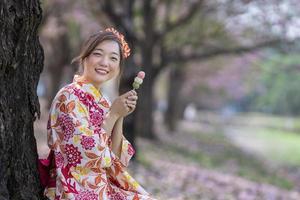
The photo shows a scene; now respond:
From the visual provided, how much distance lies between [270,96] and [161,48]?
43144mm

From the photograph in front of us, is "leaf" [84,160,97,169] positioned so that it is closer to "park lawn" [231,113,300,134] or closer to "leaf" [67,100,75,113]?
"leaf" [67,100,75,113]

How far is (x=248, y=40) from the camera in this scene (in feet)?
68.8

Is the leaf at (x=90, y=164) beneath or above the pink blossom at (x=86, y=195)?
above

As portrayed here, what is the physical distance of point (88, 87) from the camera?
317 centimetres

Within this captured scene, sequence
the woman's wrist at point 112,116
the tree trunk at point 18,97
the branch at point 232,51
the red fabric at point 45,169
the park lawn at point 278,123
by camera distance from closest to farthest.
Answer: the tree trunk at point 18,97, the woman's wrist at point 112,116, the red fabric at point 45,169, the branch at point 232,51, the park lawn at point 278,123

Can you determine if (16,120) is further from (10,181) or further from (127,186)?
(127,186)

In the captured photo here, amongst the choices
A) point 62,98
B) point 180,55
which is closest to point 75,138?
point 62,98

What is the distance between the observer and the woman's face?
3.22 m

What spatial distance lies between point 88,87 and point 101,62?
0.17 meters

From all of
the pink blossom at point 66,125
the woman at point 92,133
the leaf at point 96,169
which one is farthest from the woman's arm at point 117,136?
the pink blossom at point 66,125

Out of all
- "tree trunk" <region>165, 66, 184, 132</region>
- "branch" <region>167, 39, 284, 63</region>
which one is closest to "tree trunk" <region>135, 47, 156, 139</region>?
"branch" <region>167, 39, 284, 63</region>

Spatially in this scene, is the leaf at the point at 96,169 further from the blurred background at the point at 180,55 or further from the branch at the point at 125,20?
the branch at the point at 125,20

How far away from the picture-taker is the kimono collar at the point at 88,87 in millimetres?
3152

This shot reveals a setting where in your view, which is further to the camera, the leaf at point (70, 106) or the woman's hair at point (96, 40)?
the woman's hair at point (96, 40)
